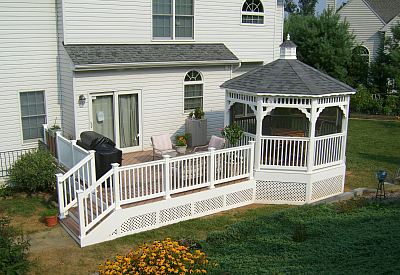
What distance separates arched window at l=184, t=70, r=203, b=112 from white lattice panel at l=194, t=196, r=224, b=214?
17.1 ft

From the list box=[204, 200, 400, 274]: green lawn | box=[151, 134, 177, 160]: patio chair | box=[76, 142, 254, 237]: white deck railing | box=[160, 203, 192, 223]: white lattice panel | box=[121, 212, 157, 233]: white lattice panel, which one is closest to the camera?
box=[204, 200, 400, 274]: green lawn

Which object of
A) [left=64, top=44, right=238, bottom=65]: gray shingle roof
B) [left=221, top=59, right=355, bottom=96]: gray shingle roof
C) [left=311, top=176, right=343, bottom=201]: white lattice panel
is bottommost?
[left=311, top=176, right=343, bottom=201]: white lattice panel

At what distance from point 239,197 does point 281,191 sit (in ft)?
3.94

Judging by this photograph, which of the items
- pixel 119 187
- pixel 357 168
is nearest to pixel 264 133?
pixel 357 168

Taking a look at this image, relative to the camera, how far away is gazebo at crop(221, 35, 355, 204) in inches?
443

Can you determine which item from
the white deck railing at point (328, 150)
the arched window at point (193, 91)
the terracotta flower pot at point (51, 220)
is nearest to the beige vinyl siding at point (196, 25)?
the arched window at point (193, 91)

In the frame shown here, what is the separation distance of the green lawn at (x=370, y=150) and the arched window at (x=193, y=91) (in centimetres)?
585

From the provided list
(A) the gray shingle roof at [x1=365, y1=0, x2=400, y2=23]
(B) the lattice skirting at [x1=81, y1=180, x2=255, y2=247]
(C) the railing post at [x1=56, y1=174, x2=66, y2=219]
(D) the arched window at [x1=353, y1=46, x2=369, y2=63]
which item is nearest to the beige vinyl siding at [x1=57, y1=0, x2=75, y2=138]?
(C) the railing post at [x1=56, y1=174, x2=66, y2=219]

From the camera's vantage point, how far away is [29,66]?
1278cm

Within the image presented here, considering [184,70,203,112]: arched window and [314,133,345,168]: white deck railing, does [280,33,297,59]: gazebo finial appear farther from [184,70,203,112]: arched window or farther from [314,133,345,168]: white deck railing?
[184,70,203,112]: arched window

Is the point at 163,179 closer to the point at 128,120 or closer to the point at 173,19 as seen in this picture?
the point at 128,120

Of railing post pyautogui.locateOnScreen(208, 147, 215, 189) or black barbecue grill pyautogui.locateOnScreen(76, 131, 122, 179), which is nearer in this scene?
railing post pyautogui.locateOnScreen(208, 147, 215, 189)

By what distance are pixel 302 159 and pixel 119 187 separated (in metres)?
5.22

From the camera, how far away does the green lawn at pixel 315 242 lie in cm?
684
